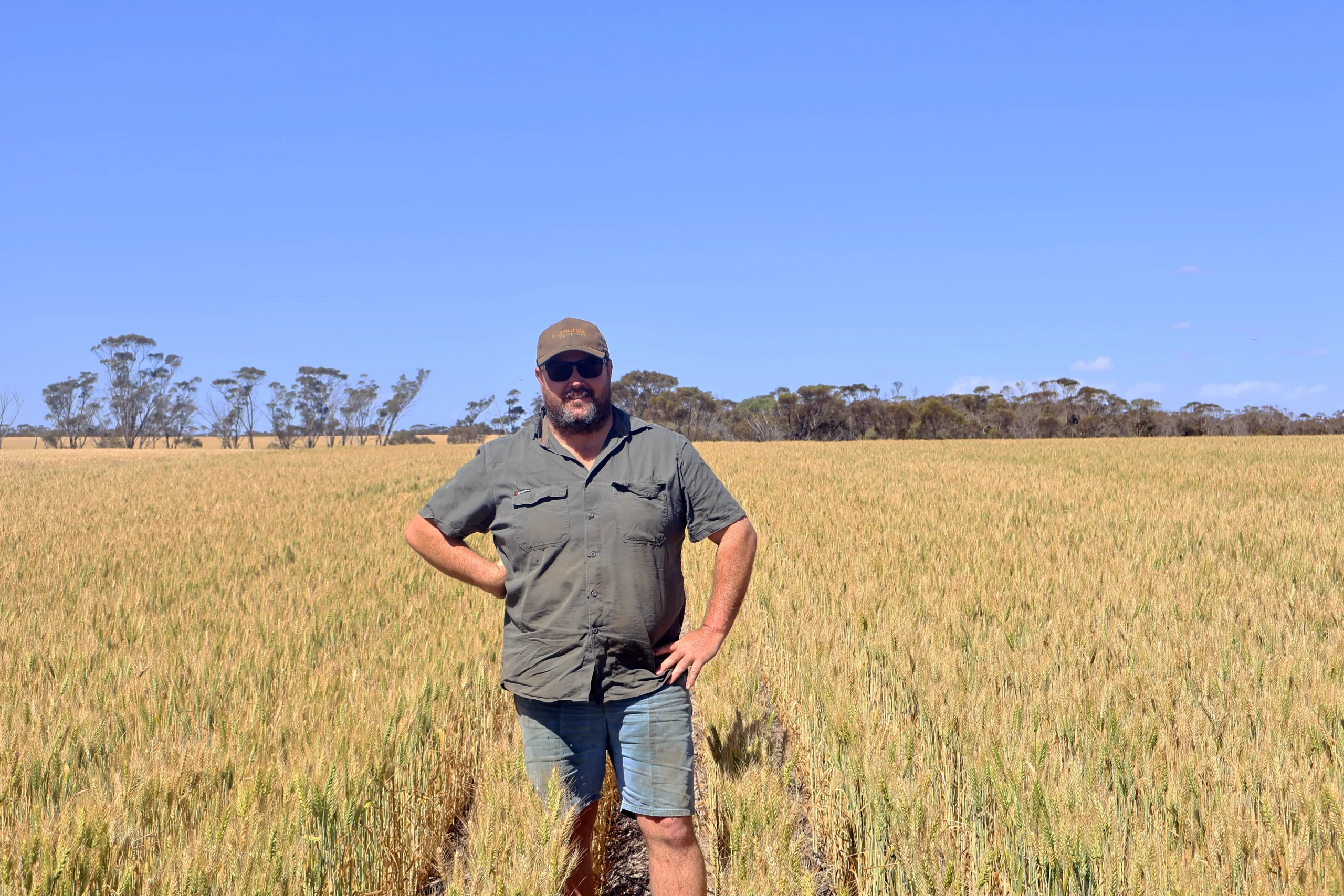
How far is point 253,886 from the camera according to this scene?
2215 millimetres

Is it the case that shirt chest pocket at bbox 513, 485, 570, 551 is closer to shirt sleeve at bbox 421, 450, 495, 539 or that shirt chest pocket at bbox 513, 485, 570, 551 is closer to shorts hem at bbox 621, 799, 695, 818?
shirt sleeve at bbox 421, 450, 495, 539

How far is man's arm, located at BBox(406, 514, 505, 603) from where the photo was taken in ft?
9.46

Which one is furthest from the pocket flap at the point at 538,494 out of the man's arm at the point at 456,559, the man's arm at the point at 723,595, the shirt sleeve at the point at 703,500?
the man's arm at the point at 723,595

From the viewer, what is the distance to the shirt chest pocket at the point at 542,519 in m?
2.69

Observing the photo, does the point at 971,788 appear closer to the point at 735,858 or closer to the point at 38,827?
the point at 735,858

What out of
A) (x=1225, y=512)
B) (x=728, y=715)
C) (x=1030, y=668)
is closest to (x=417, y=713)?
(x=728, y=715)

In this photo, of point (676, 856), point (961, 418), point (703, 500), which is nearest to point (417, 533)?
point (703, 500)

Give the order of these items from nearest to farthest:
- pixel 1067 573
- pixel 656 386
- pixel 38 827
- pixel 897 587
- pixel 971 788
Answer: pixel 38 827 < pixel 971 788 < pixel 897 587 < pixel 1067 573 < pixel 656 386

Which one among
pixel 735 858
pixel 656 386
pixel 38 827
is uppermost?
pixel 656 386

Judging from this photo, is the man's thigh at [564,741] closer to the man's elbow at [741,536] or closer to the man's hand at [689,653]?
the man's hand at [689,653]

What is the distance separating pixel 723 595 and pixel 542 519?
2.21ft

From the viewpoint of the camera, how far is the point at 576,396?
8.91ft

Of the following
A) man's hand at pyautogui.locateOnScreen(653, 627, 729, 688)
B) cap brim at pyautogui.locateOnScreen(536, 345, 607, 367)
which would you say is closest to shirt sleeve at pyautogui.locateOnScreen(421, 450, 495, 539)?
cap brim at pyautogui.locateOnScreen(536, 345, 607, 367)

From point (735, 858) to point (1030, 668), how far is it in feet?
8.01
